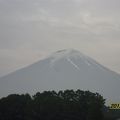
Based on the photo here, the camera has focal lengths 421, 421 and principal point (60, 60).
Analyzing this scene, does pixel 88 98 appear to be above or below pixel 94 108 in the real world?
above

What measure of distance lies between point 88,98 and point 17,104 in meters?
10.7

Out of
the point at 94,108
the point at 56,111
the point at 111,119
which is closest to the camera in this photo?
the point at 94,108

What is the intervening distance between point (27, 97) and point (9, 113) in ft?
14.2

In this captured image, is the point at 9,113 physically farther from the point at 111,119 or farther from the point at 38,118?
the point at 111,119

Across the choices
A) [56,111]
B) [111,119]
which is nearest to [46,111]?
[56,111]

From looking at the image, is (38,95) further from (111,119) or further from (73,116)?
(111,119)

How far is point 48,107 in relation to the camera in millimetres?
59312

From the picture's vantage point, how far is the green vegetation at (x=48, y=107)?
59.3 m

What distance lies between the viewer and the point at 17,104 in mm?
62594

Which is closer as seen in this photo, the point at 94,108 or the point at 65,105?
the point at 94,108

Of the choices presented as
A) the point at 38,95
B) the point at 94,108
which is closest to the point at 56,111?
the point at 38,95

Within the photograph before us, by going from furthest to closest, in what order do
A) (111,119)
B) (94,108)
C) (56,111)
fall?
1. (111,119)
2. (56,111)
3. (94,108)

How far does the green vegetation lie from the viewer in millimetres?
59312

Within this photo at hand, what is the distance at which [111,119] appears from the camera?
208 ft
